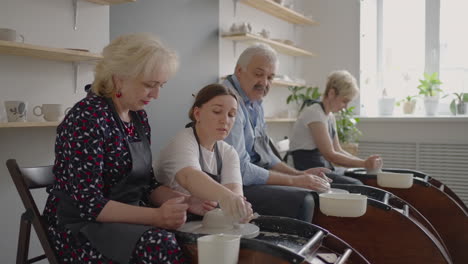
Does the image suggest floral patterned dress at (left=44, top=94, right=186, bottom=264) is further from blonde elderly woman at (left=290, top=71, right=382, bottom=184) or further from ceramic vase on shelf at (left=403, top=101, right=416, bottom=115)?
ceramic vase on shelf at (left=403, top=101, right=416, bottom=115)

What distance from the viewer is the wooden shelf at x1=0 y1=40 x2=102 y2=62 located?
1.95 m

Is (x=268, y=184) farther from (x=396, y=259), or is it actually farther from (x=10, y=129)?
(x=10, y=129)

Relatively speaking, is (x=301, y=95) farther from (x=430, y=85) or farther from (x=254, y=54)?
(x=254, y=54)

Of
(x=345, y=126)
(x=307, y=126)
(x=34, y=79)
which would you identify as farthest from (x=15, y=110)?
(x=345, y=126)

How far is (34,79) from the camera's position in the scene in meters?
2.25

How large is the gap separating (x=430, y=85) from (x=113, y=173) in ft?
13.8

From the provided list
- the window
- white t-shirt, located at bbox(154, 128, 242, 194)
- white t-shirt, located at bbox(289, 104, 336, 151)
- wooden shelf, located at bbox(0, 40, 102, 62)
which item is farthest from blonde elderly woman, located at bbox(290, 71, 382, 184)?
the window

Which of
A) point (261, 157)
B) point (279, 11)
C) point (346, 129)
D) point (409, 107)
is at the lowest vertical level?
point (261, 157)

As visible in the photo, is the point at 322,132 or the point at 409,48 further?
the point at 409,48

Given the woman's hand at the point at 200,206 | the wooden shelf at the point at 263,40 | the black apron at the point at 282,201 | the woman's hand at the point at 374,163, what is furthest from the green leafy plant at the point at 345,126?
the woman's hand at the point at 200,206

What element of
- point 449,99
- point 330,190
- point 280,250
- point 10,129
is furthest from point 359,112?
point 280,250

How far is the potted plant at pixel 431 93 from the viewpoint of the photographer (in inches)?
185

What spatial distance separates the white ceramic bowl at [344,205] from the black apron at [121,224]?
0.70 meters

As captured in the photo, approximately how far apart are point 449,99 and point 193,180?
4.24 meters
